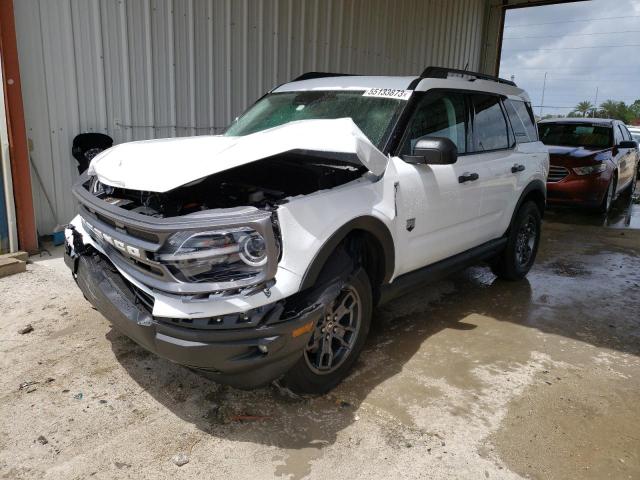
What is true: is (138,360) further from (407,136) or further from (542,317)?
(542,317)

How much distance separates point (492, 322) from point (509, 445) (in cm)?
182

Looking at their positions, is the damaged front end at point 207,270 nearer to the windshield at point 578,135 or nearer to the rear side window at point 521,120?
the rear side window at point 521,120

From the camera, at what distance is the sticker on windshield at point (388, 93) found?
3756mm

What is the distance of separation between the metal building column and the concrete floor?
34.8 inches

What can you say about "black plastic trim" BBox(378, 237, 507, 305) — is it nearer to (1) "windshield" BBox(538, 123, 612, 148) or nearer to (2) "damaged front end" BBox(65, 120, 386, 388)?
(2) "damaged front end" BBox(65, 120, 386, 388)

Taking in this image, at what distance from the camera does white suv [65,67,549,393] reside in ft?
8.15

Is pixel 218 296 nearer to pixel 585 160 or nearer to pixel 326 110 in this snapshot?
pixel 326 110

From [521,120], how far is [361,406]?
354 cm

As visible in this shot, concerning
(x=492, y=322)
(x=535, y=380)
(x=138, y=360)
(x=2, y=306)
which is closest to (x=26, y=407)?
(x=138, y=360)

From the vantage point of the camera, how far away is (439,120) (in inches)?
158

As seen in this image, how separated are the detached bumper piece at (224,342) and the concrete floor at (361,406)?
1.49 feet

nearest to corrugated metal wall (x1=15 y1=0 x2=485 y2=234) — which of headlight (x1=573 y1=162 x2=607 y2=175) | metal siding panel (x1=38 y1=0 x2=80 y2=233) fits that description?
metal siding panel (x1=38 y1=0 x2=80 y2=233)

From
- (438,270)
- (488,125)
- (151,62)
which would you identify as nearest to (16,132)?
(151,62)

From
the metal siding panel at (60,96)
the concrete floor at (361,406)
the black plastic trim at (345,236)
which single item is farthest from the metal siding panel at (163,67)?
the black plastic trim at (345,236)
